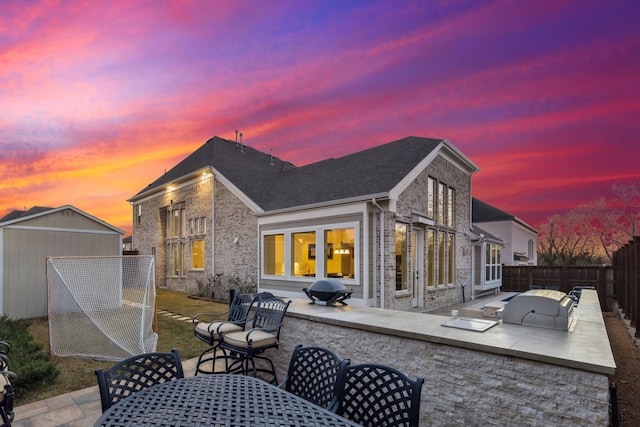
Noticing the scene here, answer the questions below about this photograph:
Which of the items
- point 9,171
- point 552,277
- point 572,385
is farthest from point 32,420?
point 552,277

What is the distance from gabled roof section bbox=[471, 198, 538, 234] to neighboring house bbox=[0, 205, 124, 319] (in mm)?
20478

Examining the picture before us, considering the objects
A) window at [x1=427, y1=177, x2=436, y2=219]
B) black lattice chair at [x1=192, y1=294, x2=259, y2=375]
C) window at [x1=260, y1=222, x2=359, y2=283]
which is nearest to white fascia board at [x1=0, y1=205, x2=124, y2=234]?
window at [x1=260, y1=222, x2=359, y2=283]

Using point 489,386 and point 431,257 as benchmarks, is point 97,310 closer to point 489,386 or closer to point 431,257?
point 489,386

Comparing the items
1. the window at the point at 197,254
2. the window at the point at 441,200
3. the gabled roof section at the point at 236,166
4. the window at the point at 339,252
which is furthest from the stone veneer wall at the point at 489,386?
the window at the point at 197,254

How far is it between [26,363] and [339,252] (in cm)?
673

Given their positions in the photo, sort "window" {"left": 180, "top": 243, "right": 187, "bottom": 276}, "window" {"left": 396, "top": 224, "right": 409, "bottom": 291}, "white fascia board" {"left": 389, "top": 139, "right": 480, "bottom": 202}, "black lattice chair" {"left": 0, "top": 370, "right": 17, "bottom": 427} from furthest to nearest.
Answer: "window" {"left": 180, "top": 243, "right": 187, "bottom": 276} → "window" {"left": 396, "top": 224, "right": 409, "bottom": 291} → "white fascia board" {"left": 389, "top": 139, "right": 480, "bottom": 202} → "black lattice chair" {"left": 0, "top": 370, "right": 17, "bottom": 427}

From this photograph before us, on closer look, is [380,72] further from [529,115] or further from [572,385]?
[572,385]

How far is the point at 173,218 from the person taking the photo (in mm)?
17453

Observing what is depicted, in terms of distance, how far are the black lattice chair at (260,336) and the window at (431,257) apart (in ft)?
25.4

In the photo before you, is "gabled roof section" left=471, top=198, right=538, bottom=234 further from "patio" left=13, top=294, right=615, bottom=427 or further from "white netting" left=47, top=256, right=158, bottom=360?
"white netting" left=47, top=256, right=158, bottom=360

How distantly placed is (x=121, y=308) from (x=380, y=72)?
8737mm

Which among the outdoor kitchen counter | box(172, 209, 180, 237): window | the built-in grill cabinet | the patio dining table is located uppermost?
box(172, 209, 180, 237): window

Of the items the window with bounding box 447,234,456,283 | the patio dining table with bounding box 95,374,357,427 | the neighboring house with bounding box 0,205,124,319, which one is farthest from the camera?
the window with bounding box 447,234,456,283

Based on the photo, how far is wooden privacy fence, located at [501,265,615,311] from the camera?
12.8 metres
